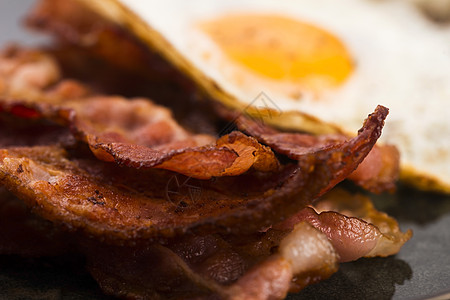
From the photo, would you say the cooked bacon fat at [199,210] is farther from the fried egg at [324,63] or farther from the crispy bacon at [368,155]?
the fried egg at [324,63]

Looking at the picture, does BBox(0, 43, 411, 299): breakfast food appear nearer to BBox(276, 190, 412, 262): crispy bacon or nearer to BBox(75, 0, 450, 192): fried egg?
BBox(276, 190, 412, 262): crispy bacon

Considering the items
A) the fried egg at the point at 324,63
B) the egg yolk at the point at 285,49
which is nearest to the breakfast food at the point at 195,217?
the fried egg at the point at 324,63

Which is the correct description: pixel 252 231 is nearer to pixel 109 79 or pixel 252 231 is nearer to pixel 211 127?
pixel 211 127

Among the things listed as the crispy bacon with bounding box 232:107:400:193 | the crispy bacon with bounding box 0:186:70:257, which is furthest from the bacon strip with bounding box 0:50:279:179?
the crispy bacon with bounding box 0:186:70:257

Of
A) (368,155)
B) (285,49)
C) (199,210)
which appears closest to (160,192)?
(199,210)

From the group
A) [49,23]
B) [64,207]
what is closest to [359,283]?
[64,207]

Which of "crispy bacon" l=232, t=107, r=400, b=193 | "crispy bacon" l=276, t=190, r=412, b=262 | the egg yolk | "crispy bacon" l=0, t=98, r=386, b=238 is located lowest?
"crispy bacon" l=0, t=98, r=386, b=238

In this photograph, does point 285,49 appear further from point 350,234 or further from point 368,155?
point 350,234

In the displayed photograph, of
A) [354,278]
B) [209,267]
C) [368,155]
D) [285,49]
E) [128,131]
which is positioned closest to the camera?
[209,267]
